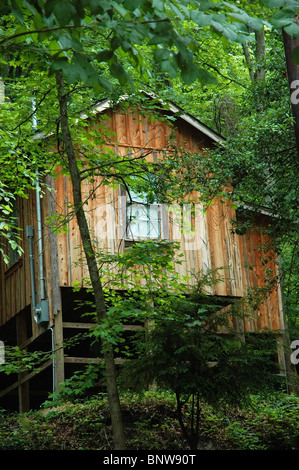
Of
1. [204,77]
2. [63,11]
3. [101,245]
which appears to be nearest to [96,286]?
[204,77]

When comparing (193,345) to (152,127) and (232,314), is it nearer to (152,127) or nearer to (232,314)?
→ (232,314)

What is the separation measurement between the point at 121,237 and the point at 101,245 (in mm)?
570

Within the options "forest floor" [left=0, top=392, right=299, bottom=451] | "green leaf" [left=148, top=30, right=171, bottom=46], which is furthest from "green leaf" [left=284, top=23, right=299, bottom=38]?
"forest floor" [left=0, top=392, right=299, bottom=451]

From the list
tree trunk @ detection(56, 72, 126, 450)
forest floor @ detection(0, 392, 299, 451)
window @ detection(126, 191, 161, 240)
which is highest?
window @ detection(126, 191, 161, 240)

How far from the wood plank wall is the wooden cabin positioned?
2cm

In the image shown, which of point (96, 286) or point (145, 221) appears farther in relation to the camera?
point (145, 221)

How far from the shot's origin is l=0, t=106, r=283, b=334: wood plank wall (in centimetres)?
1445

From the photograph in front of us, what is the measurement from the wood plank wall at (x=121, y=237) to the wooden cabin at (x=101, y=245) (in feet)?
0.07

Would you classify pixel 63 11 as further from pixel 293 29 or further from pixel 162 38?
pixel 293 29

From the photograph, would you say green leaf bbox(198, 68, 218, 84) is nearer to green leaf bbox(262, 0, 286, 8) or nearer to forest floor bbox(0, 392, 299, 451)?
green leaf bbox(262, 0, 286, 8)

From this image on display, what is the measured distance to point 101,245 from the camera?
14836mm

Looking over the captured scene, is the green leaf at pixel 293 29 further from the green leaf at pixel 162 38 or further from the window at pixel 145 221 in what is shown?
the window at pixel 145 221
